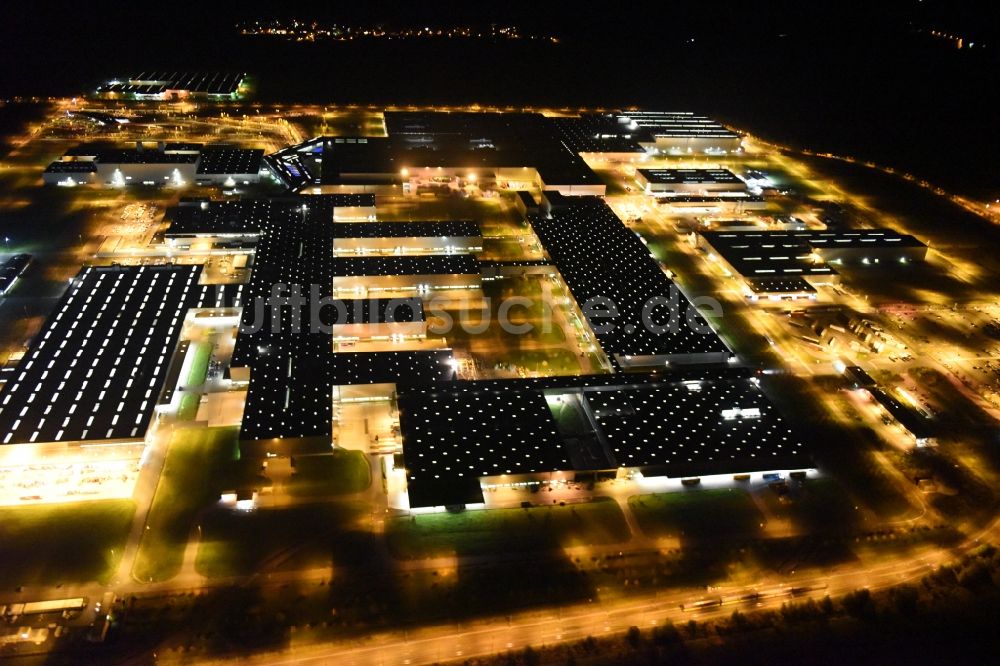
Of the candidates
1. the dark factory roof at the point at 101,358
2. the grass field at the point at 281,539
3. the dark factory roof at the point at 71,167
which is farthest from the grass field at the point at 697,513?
the dark factory roof at the point at 71,167

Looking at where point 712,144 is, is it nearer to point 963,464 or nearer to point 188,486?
point 963,464

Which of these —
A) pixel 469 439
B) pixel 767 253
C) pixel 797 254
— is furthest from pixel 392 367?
pixel 797 254

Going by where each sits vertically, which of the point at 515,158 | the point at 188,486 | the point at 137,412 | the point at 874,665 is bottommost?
the point at 874,665

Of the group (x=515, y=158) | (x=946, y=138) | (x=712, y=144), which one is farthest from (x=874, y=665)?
(x=946, y=138)

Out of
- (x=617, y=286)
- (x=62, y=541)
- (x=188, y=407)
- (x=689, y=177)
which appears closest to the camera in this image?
(x=62, y=541)

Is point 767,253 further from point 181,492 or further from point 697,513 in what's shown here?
point 181,492

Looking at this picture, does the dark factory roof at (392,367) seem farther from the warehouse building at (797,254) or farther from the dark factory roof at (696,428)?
the warehouse building at (797,254)
